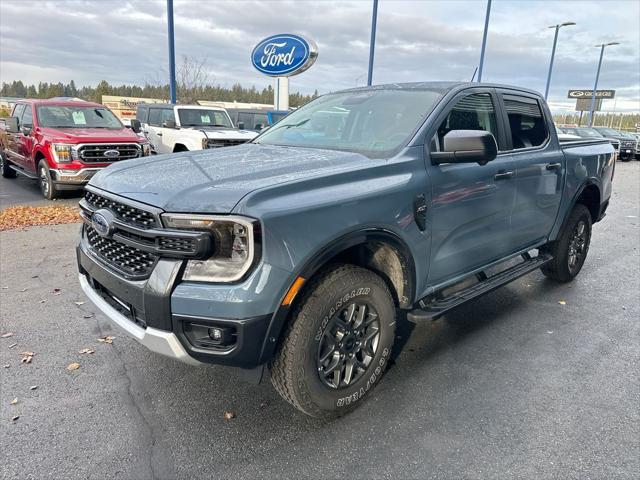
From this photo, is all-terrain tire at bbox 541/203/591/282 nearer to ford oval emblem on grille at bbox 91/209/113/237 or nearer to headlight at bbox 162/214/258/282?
headlight at bbox 162/214/258/282

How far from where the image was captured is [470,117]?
139 inches

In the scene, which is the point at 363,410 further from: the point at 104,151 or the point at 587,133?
the point at 587,133

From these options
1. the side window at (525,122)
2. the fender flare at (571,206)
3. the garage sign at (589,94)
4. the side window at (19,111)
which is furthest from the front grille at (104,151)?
the garage sign at (589,94)

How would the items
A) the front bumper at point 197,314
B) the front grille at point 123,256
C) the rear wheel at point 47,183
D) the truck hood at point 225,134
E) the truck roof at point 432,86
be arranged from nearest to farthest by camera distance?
the front bumper at point 197,314 → the front grille at point 123,256 → the truck roof at point 432,86 → the rear wheel at point 47,183 → the truck hood at point 225,134

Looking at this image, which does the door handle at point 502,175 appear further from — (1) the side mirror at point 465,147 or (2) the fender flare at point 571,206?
(2) the fender flare at point 571,206

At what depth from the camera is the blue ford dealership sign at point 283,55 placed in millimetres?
16781

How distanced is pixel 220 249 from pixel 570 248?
13.7 feet

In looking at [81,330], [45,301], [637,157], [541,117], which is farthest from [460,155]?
[637,157]

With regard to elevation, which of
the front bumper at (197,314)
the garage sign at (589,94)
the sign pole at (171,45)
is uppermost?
the garage sign at (589,94)

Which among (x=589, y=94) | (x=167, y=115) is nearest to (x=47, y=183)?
(x=167, y=115)

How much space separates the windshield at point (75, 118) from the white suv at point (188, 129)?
5.01 ft

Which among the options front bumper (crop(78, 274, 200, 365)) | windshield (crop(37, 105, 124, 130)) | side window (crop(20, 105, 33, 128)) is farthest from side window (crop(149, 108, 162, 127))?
front bumper (crop(78, 274, 200, 365))

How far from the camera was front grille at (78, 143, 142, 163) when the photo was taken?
28.4ft

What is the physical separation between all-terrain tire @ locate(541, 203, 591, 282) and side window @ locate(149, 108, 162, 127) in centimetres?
1097
